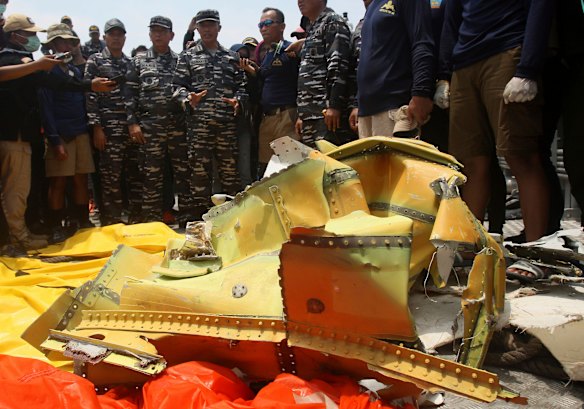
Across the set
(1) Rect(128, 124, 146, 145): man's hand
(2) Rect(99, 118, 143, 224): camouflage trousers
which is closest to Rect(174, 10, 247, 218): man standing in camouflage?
(1) Rect(128, 124, 146, 145): man's hand

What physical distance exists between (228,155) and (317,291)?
14.7 feet

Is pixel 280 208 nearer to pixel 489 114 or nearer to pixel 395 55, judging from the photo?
pixel 489 114

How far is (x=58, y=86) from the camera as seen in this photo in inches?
208

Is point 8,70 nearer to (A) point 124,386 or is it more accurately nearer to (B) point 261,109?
(B) point 261,109

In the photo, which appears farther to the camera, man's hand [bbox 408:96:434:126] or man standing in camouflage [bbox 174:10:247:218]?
man standing in camouflage [bbox 174:10:247:218]

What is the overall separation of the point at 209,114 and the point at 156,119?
708 mm

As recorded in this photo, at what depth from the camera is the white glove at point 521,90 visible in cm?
299

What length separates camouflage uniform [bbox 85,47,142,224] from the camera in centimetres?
641

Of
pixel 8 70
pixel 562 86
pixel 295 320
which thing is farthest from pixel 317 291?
pixel 8 70

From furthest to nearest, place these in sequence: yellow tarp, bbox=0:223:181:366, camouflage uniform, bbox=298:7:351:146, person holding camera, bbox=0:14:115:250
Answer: person holding camera, bbox=0:14:115:250 < camouflage uniform, bbox=298:7:351:146 < yellow tarp, bbox=0:223:181:366

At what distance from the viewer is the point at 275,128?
5.88 metres

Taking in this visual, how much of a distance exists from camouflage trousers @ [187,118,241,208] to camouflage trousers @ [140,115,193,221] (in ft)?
0.79

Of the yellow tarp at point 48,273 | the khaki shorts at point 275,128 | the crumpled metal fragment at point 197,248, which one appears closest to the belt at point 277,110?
the khaki shorts at point 275,128

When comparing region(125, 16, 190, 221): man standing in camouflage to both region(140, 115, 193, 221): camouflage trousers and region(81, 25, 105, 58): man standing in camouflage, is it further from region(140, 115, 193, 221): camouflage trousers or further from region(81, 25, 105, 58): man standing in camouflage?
region(81, 25, 105, 58): man standing in camouflage
